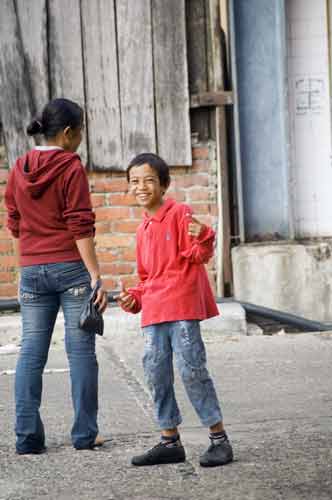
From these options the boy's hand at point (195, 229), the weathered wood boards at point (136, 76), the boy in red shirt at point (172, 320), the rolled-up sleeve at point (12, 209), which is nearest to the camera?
the boy's hand at point (195, 229)

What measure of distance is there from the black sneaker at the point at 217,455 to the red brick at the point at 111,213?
3986 millimetres

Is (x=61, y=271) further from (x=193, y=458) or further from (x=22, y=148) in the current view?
(x=22, y=148)

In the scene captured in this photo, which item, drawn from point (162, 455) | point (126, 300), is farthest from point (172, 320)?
point (162, 455)

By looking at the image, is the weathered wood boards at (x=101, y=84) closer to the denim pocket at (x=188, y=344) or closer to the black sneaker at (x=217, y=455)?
the denim pocket at (x=188, y=344)

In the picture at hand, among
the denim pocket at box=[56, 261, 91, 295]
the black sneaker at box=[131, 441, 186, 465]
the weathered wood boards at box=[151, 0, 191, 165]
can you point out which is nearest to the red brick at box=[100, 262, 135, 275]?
the weathered wood boards at box=[151, 0, 191, 165]

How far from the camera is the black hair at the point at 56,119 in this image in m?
4.50

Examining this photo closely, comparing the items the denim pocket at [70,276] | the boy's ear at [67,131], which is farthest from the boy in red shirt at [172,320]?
the boy's ear at [67,131]

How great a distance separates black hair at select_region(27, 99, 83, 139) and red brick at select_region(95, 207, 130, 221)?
3401 mm

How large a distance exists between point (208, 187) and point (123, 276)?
3.36 feet

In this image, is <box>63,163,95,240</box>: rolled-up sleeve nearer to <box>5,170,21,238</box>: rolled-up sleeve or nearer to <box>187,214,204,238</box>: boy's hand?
<box>5,170,21,238</box>: rolled-up sleeve

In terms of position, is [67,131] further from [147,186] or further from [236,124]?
[236,124]

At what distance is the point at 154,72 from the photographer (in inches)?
311

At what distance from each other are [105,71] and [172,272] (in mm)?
4057

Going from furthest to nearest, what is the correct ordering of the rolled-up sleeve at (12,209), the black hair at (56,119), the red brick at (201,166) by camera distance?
the red brick at (201,166) → the rolled-up sleeve at (12,209) → the black hair at (56,119)
